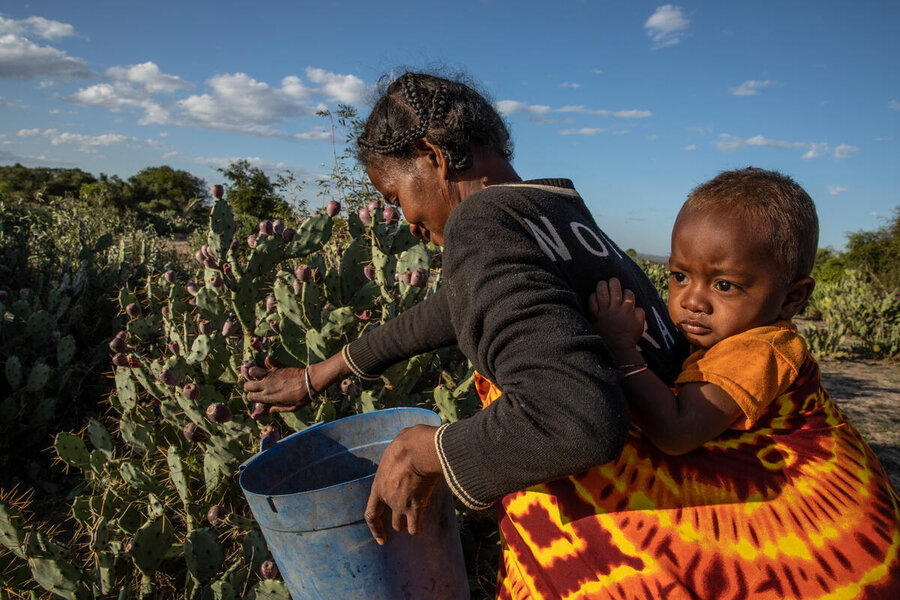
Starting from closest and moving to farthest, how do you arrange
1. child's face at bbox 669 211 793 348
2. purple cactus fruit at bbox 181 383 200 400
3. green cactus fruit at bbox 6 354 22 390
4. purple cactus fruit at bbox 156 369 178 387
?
1. child's face at bbox 669 211 793 348
2. purple cactus fruit at bbox 181 383 200 400
3. purple cactus fruit at bbox 156 369 178 387
4. green cactus fruit at bbox 6 354 22 390

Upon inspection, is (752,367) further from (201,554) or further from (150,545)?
(150,545)

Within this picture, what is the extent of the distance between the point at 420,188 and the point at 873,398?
5521mm

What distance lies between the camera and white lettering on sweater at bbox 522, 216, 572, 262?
113cm

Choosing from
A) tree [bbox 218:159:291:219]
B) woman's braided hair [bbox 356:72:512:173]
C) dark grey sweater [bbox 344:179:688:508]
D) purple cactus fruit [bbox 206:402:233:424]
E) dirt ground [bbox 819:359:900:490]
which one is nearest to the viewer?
dark grey sweater [bbox 344:179:688:508]

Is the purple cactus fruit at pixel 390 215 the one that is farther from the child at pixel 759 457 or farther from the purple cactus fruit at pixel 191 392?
the child at pixel 759 457

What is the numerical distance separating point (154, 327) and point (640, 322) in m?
2.78

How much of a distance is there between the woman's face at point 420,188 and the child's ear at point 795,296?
32.1 inches

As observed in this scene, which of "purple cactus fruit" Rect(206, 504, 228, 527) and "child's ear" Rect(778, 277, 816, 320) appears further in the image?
"purple cactus fruit" Rect(206, 504, 228, 527)

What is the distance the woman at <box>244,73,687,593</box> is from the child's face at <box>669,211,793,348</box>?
10 cm

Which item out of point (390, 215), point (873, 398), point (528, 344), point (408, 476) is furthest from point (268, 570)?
point (873, 398)

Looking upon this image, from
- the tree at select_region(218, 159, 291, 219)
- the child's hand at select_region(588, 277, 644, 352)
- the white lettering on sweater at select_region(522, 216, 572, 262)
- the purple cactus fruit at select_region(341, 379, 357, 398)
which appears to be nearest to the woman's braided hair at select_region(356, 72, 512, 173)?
the white lettering on sweater at select_region(522, 216, 572, 262)

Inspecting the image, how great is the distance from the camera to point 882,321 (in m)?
7.44

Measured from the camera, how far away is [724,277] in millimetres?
1335

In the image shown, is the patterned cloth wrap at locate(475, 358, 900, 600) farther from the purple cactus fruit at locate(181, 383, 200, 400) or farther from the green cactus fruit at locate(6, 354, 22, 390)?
the green cactus fruit at locate(6, 354, 22, 390)
